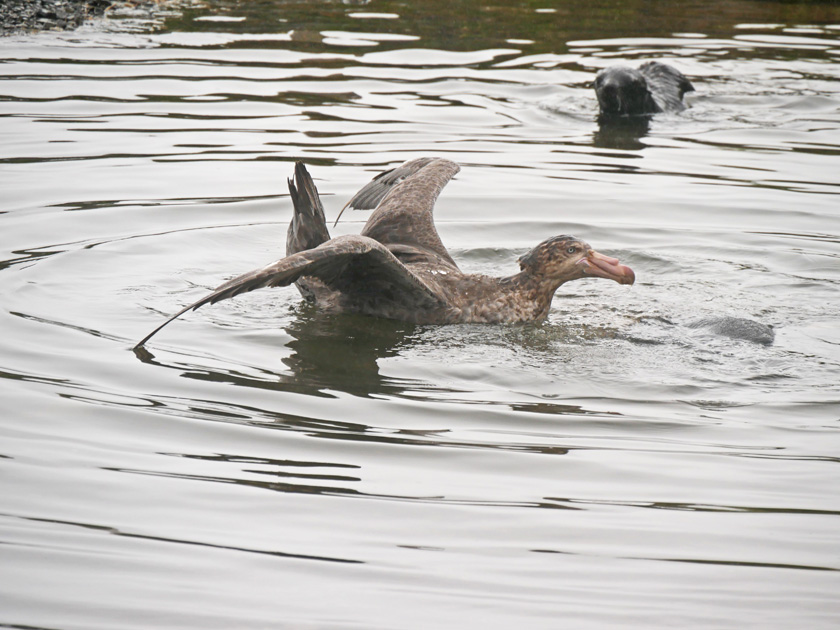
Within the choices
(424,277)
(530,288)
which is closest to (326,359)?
(424,277)

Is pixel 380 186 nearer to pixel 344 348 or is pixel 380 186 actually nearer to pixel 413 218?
pixel 413 218

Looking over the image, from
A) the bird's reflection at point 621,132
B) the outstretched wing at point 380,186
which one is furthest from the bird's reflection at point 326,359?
the bird's reflection at point 621,132

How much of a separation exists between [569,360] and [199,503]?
114 inches

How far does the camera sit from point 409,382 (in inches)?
257

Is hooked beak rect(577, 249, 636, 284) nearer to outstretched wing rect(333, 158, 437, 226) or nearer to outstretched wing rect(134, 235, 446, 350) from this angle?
outstretched wing rect(134, 235, 446, 350)

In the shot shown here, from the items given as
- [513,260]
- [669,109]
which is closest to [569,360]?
[513,260]

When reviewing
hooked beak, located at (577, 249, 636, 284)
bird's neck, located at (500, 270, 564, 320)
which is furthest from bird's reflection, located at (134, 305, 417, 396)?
hooked beak, located at (577, 249, 636, 284)

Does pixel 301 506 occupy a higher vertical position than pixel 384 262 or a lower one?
lower

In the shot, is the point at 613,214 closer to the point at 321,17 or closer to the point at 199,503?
the point at 199,503

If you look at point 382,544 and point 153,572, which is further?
point 382,544

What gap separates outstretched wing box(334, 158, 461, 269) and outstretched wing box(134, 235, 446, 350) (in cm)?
64

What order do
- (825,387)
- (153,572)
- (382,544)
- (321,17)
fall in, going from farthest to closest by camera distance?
(321,17) → (825,387) → (382,544) → (153,572)

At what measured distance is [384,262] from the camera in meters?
6.93

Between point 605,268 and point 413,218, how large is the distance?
1567mm
